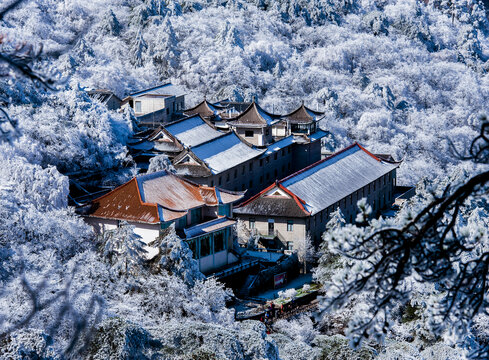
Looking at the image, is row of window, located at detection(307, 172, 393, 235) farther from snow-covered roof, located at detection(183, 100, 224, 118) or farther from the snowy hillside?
the snowy hillside

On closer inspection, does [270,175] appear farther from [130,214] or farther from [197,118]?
[130,214]

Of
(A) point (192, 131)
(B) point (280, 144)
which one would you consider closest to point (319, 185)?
(B) point (280, 144)

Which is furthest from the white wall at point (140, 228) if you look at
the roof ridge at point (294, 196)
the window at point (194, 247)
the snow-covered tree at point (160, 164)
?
the roof ridge at point (294, 196)

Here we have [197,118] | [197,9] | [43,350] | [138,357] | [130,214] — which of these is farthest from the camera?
[197,9]

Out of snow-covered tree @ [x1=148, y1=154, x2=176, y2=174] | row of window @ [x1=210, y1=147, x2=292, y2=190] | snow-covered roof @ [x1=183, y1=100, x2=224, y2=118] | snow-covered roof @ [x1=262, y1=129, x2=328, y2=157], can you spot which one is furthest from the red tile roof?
snow-covered roof @ [x1=183, y1=100, x2=224, y2=118]

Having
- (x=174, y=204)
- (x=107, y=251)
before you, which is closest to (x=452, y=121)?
(x=174, y=204)
